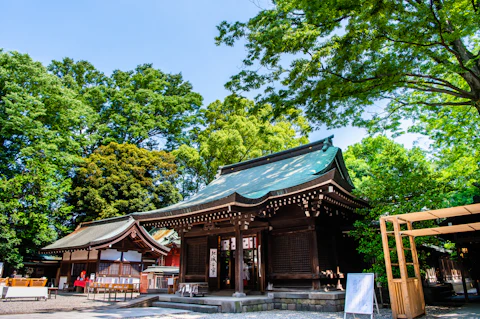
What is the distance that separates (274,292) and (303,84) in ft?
23.5

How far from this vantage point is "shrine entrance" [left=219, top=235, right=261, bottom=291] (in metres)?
12.2

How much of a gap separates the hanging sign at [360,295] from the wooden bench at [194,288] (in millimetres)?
5692

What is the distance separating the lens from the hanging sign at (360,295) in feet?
24.3

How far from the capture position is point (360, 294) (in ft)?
25.1

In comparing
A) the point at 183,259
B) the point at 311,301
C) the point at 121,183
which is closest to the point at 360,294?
the point at 311,301

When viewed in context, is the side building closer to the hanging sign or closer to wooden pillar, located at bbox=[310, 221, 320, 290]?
wooden pillar, located at bbox=[310, 221, 320, 290]

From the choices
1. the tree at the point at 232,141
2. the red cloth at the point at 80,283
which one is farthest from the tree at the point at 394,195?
the red cloth at the point at 80,283

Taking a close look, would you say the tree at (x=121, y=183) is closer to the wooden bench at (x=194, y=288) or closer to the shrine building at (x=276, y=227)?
the shrine building at (x=276, y=227)

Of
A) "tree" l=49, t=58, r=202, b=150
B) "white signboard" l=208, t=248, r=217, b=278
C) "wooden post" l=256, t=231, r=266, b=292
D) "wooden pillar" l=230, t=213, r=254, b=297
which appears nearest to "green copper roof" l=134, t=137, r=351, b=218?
"wooden pillar" l=230, t=213, r=254, b=297

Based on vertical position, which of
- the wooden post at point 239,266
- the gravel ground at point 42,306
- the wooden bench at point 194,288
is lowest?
the gravel ground at point 42,306

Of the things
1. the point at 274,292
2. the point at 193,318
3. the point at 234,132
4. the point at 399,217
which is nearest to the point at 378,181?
the point at 399,217

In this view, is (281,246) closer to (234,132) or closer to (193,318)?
(193,318)

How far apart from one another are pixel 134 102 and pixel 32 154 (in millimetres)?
12647

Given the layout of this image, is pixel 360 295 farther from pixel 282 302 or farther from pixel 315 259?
pixel 282 302
